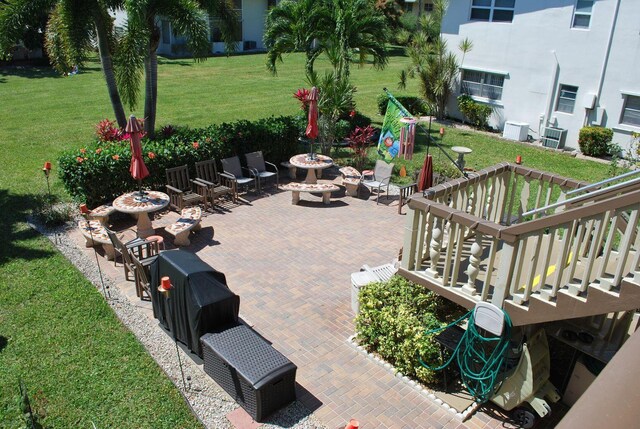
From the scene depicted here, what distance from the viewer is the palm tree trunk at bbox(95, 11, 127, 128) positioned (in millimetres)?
14242

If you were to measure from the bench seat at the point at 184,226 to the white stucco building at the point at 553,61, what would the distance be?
48.1ft

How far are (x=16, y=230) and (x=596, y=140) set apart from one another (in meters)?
18.2

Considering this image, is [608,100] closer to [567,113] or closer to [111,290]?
[567,113]

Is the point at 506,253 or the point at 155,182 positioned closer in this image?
the point at 506,253

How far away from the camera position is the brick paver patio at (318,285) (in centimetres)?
676

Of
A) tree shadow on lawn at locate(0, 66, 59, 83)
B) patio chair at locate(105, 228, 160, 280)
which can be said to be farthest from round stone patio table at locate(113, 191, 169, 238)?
tree shadow on lawn at locate(0, 66, 59, 83)

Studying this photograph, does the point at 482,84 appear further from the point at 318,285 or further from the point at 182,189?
the point at 318,285

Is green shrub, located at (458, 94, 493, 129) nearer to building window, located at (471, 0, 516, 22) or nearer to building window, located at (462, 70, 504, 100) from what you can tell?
building window, located at (462, 70, 504, 100)

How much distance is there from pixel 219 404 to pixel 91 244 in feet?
18.9

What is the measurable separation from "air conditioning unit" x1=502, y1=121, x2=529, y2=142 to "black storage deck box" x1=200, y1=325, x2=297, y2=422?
16.8 m

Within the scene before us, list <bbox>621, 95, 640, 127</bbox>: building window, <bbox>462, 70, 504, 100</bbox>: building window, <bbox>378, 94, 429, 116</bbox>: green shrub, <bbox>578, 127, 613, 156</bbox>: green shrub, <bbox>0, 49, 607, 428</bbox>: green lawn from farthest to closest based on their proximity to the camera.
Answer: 1. <bbox>378, 94, 429, 116</bbox>: green shrub
2. <bbox>462, 70, 504, 100</bbox>: building window
3. <bbox>578, 127, 613, 156</bbox>: green shrub
4. <bbox>621, 95, 640, 127</bbox>: building window
5. <bbox>0, 49, 607, 428</bbox>: green lawn

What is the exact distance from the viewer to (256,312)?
8727 millimetres

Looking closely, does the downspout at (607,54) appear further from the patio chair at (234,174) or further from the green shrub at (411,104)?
the patio chair at (234,174)

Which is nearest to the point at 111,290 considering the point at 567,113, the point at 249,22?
the point at 567,113
